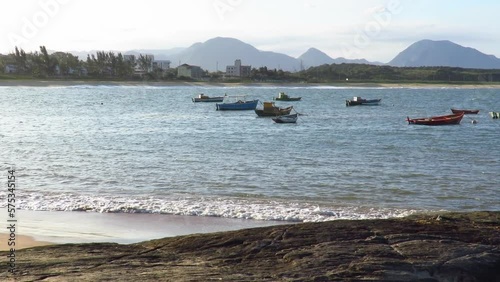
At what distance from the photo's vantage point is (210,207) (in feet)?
55.5

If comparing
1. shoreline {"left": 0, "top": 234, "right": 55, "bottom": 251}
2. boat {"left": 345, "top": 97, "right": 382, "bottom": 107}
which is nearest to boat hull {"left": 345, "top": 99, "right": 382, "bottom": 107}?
boat {"left": 345, "top": 97, "right": 382, "bottom": 107}

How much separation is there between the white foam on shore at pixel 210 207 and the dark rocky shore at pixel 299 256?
7991 mm

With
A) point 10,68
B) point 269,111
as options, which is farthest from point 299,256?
point 10,68

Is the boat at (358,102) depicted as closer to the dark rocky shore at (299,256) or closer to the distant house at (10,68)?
the dark rocky shore at (299,256)

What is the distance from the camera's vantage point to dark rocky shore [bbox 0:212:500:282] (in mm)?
6137

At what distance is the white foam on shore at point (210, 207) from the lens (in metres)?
16.0

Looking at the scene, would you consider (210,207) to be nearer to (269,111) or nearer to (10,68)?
(269,111)

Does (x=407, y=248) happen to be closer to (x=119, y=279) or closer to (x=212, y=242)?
(x=212, y=242)

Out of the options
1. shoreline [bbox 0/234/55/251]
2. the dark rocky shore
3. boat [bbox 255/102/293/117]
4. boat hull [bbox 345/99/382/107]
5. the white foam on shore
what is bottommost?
boat hull [bbox 345/99/382/107]

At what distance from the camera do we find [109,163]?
27859 mm

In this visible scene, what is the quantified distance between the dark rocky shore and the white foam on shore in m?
7.99

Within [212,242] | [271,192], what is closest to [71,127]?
[271,192]

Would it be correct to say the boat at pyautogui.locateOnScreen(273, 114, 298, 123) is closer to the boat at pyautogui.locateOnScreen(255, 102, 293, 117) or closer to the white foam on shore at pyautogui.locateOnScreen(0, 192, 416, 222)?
the boat at pyautogui.locateOnScreen(255, 102, 293, 117)

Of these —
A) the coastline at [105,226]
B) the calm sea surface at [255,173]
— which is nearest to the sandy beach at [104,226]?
the coastline at [105,226]
